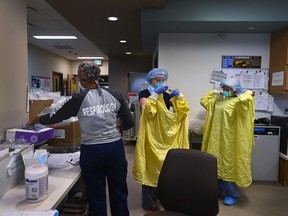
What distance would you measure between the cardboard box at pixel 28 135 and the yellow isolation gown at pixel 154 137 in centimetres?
90

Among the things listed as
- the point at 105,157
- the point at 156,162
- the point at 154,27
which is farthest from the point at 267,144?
the point at 105,157

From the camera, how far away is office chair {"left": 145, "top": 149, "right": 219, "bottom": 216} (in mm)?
1524

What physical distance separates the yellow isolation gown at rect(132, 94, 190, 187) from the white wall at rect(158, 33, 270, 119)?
1.28m

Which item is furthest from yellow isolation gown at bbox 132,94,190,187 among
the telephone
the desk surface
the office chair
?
the telephone

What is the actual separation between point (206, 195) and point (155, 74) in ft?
4.75

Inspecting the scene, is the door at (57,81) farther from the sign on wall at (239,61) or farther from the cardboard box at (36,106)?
the sign on wall at (239,61)

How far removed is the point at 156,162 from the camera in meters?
2.44

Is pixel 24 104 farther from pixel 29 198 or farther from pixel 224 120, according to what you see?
pixel 224 120

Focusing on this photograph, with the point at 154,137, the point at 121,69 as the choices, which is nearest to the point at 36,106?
the point at 154,137

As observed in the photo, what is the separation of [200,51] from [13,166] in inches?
117

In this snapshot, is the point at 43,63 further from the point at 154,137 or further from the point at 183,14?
the point at 154,137

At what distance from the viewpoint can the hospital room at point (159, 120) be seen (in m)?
1.58

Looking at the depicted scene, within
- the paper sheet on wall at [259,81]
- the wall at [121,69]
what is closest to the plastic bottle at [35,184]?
the paper sheet on wall at [259,81]

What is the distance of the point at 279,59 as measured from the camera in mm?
3338
